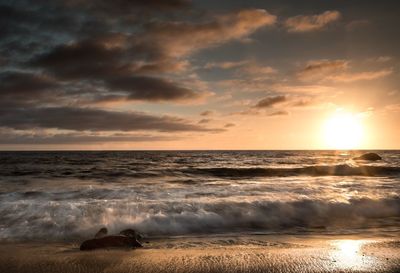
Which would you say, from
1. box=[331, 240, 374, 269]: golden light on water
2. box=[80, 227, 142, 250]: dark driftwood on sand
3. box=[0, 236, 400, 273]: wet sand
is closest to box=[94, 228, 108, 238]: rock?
box=[0, 236, 400, 273]: wet sand

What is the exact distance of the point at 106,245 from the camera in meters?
6.07

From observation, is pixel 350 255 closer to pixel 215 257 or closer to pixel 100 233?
pixel 215 257

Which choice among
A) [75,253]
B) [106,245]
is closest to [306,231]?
[106,245]

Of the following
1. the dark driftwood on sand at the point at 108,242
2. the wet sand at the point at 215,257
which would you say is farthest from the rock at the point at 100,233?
the dark driftwood on sand at the point at 108,242

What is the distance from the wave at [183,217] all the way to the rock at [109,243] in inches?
61.8

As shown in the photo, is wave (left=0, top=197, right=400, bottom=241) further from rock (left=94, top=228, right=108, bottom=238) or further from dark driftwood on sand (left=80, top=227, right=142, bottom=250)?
dark driftwood on sand (left=80, top=227, right=142, bottom=250)

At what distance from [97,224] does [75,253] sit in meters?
2.41

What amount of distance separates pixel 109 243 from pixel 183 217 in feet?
9.55

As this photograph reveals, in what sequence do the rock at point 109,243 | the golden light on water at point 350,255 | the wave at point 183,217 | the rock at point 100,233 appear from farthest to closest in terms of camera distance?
the wave at point 183,217
the rock at point 100,233
the rock at point 109,243
the golden light on water at point 350,255

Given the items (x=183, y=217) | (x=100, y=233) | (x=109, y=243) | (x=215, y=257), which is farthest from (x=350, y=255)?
(x=100, y=233)

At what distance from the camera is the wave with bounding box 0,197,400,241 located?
7906 mm

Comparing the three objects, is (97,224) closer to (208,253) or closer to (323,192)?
(208,253)

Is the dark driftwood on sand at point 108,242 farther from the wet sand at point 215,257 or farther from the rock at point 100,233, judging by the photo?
the rock at point 100,233

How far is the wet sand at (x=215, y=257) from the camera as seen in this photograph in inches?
194
